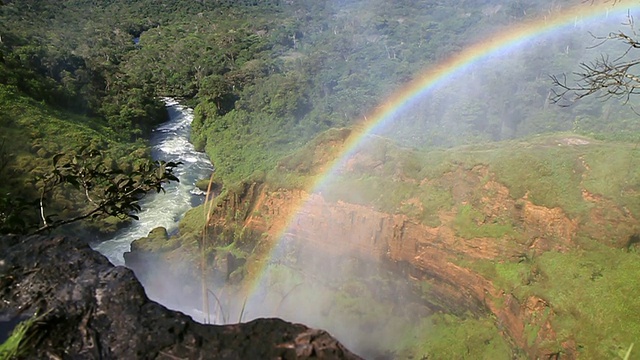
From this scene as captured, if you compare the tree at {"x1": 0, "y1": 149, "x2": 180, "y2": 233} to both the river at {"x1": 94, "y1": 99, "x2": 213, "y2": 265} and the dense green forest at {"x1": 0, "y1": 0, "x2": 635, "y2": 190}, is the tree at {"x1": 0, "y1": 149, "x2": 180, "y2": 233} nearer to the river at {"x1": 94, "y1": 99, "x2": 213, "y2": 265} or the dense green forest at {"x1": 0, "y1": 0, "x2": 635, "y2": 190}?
the river at {"x1": 94, "y1": 99, "x2": 213, "y2": 265}

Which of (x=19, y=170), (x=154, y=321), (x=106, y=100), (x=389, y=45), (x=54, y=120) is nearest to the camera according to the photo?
(x=154, y=321)

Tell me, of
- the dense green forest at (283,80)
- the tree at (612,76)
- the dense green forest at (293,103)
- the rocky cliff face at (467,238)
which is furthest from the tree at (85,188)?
the dense green forest at (283,80)

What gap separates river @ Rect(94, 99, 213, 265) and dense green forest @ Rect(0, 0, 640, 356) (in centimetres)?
107

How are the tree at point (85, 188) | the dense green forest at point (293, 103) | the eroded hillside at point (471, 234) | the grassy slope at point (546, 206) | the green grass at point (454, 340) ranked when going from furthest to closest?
the dense green forest at point (293, 103) → the green grass at point (454, 340) → the eroded hillside at point (471, 234) → the grassy slope at point (546, 206) → the tree at point (85, 188)

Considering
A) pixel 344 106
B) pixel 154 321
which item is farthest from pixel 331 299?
pixel 344 106

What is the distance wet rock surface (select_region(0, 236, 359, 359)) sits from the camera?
79.1 inches

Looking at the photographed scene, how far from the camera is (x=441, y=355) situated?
1200 centimetres

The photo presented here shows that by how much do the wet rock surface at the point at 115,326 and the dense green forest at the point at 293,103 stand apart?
1563 millimetres

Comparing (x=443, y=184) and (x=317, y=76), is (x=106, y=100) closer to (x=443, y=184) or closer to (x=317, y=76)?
(x=317, y=76)

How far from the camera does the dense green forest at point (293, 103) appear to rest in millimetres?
15906

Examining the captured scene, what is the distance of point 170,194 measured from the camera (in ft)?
94.3

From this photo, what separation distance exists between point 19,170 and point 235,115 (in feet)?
53.7

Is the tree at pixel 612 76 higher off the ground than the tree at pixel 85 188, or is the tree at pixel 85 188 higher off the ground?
the tree at pixel 612 76

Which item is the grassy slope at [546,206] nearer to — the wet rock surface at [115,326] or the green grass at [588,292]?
the green grass at [588,292]
